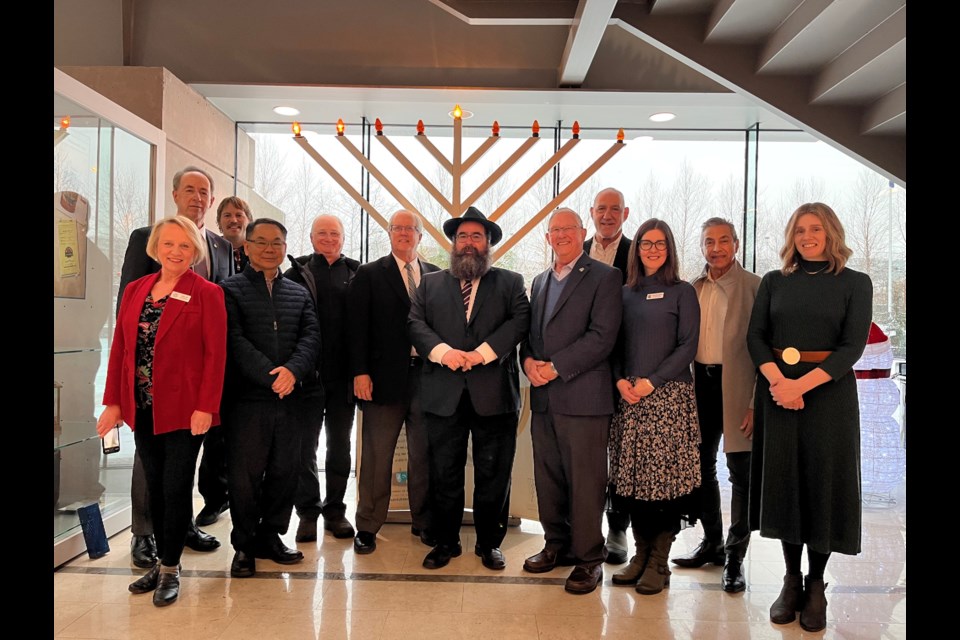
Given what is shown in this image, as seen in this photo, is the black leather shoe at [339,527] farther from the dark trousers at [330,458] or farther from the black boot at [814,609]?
the black boot at [814,609]

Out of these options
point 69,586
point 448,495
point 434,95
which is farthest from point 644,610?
point 434,95

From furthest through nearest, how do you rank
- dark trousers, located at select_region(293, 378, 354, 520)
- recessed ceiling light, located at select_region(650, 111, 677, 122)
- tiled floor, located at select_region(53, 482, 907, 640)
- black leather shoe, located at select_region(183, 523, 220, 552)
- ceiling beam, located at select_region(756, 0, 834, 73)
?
recessed ceiling light, located at select_region(650, 111, 677, 122), dark trousers, located at select_region(293, 378, 354, 520), black leather shoe, located at select_region(183, 523, 220, 552), ceiling beam, located at select_region(756, 0, 834, 73), tiled floor, located at select_region(53, 482, 907, 640)

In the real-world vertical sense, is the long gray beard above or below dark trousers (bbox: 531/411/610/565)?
above

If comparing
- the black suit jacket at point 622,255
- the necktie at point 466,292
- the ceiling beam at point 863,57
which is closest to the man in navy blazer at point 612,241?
the black suit jacket at point 622,255

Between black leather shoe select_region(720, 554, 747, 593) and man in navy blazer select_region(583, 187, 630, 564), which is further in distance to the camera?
man in navy blazer select_region(583, 187, 630, 564)

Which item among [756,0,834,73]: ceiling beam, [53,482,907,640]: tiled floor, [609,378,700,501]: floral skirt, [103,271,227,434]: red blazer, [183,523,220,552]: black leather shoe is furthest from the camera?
[183,523,220,552]: black leather shoe

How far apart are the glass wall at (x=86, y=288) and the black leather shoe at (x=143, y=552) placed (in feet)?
1.02

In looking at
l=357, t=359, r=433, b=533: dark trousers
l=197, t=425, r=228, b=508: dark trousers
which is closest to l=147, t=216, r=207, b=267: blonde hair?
l=357, t=359, r=433, b=533: dark trousers

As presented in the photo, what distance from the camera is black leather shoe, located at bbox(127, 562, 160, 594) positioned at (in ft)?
7.88

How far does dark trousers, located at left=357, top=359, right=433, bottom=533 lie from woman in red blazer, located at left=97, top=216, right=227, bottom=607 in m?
0.72

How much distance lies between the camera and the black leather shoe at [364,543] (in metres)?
2.84

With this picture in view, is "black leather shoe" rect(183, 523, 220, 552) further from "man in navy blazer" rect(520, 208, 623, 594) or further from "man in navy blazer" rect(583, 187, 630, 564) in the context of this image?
"man in navy blazer" rect(583, 187, 630, 564)

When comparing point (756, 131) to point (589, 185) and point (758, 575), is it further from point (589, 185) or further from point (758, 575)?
point (758, 575)

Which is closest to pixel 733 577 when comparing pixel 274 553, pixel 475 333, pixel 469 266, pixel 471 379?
pixel 471 379
